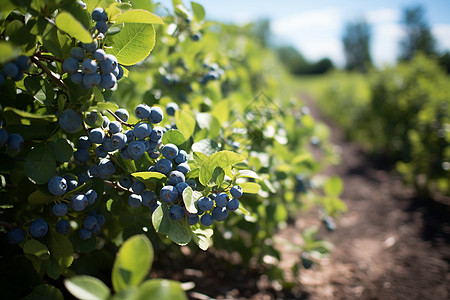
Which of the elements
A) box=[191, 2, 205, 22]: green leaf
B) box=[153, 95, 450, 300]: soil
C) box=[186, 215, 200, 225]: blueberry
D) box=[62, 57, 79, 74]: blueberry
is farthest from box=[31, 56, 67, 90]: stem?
box=[153, 95, 450, 300]: soil

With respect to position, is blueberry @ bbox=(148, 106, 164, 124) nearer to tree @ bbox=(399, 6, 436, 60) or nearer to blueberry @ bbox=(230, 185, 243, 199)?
blueberry @ bbox=(230, 185, 243, 199)

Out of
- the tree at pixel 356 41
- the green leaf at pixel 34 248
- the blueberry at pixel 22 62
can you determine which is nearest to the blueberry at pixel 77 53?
the blueberry at pixel 22 62

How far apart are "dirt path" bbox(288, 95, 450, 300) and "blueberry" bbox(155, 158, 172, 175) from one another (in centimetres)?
172

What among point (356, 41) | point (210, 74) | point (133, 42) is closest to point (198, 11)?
point (210, 74)

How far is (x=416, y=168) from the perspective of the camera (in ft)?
13.0

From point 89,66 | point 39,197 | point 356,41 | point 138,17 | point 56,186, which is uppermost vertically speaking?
point 138,17

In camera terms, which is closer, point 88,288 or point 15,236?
point 88,288

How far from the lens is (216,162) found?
3.02 feet

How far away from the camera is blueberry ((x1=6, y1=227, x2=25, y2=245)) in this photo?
92 centimetres

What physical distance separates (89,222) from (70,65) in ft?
1.78

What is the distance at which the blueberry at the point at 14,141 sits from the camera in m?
0.81

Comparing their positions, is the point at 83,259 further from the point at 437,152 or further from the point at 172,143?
the point at 437,152

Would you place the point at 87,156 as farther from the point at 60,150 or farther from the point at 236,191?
the point at 236,191

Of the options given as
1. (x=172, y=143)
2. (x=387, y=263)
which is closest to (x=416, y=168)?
(x=387, y=263)
